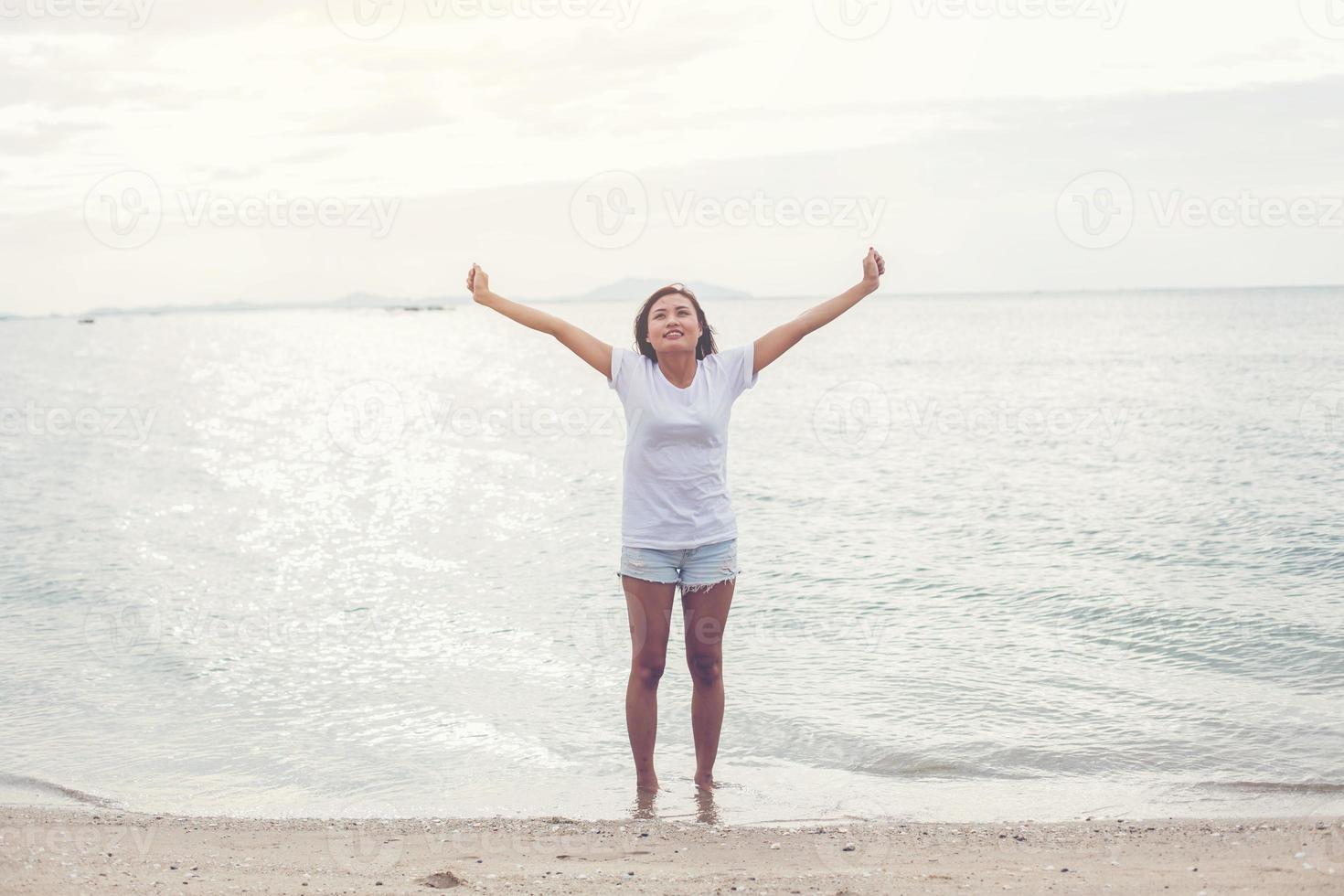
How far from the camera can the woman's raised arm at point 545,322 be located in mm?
5289

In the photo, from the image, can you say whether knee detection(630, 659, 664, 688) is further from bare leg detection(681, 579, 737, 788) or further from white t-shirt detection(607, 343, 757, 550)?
white t-shirt detection(607, 343, 757, 550)

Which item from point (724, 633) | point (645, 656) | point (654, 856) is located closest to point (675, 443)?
point (645, 656)

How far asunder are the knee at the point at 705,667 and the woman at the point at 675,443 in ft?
0.24

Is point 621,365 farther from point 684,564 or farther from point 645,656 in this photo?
point 645,656

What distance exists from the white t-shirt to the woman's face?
0.12 m

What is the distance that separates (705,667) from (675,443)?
46.7 inches

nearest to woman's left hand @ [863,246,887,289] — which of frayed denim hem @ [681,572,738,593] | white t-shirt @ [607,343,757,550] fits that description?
white t-shirt @ [607,343,757,550]

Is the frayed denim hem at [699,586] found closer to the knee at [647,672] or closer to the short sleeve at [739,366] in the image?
the knee at [647,672]

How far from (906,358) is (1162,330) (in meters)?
36.8

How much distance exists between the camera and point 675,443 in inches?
207

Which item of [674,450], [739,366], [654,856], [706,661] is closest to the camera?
[654,856]

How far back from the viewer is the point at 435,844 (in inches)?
204

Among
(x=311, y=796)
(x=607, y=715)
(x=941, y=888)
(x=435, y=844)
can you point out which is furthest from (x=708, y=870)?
(x=607, y=715)

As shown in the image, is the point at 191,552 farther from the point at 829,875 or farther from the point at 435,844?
the point at 829,875
